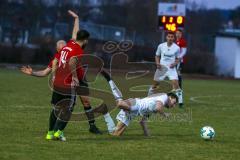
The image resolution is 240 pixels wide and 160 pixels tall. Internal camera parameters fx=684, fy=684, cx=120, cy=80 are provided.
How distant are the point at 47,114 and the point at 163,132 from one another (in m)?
3.82

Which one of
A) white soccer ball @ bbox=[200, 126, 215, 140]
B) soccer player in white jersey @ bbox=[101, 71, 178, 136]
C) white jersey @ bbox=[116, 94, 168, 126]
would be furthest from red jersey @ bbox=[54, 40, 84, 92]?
white soccer ball @ bbox=[200, 126, 215, 140]

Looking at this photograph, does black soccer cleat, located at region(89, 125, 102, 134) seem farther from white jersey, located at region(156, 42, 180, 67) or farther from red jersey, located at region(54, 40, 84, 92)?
white jersey, located at region(156, 42, 180, 67)

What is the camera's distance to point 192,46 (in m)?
62.2

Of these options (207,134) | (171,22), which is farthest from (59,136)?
(171,22)

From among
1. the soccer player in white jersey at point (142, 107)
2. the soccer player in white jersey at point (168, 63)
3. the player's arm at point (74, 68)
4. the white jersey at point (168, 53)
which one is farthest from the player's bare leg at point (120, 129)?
the white jersey at point (168, 53)

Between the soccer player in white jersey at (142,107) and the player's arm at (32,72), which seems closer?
the player's arm at (32,72)

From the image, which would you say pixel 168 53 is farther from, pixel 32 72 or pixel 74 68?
pixel 32 72

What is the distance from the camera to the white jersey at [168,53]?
1930cm

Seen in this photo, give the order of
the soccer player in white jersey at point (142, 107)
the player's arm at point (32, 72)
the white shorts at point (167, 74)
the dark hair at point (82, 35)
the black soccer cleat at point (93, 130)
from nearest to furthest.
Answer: the player's arm at point (32, 72), the dark hair at point (82, 35), the soccer player in white jersey at point (142, 107), the black soccer cleat at point (93, 130), the white shorts at point (167, 74)

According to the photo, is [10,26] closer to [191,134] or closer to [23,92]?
[23,92]

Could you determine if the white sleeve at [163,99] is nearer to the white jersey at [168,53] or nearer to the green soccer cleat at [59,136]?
the green soccer cleat at [59,136]

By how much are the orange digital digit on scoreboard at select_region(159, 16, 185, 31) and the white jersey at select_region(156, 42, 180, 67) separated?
11.5 meters

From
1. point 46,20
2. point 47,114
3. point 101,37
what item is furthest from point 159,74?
point 46,20

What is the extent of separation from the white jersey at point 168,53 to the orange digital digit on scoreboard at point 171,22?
1148 centimetres
